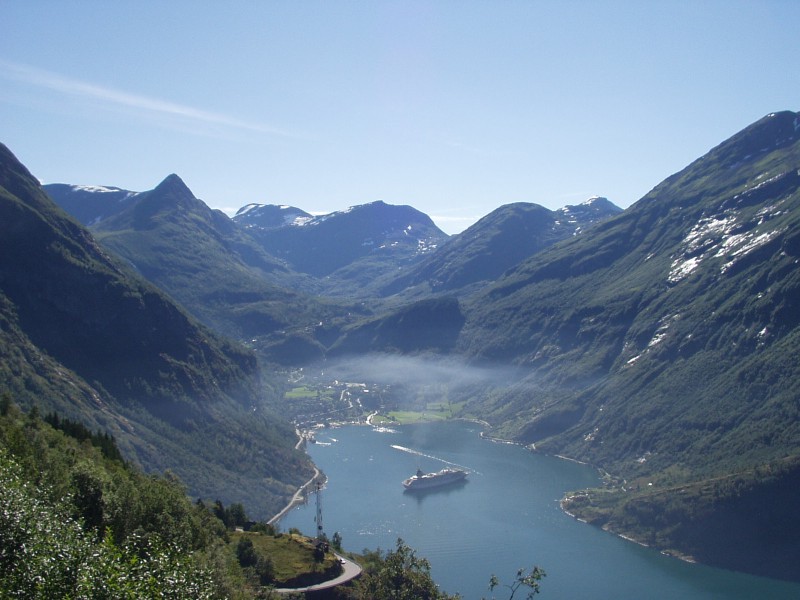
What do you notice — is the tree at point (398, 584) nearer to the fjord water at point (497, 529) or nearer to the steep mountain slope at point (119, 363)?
the fjord water at point (497, 529)

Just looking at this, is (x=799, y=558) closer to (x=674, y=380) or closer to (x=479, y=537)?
(x=479, y=537)

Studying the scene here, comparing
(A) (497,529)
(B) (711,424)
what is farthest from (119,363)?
(B) (711,424)

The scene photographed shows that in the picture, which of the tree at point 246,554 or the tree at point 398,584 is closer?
the tree at point 398,584

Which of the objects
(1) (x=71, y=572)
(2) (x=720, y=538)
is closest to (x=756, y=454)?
(2) (x=720, y=538)

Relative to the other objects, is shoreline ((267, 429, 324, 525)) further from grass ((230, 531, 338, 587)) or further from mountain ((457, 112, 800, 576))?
mountain ((457, 112, 800, 576))

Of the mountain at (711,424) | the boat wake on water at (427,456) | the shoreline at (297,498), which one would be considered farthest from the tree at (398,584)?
the boat wake on water at (427,456)

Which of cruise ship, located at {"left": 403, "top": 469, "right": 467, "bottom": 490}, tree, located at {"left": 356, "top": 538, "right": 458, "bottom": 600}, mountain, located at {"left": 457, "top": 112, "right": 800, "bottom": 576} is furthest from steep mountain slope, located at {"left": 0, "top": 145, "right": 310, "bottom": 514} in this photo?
tree, located at {"left": 356, "top": 538, "right": 458, "bottom": 600}

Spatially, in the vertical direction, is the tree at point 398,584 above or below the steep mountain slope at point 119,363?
below

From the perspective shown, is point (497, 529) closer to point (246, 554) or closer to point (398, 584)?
point (398, 584)
